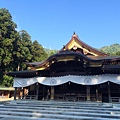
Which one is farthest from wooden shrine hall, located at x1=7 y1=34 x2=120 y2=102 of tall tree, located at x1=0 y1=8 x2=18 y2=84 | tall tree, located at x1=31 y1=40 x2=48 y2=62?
tall tree, located at x1=31 y1=40 x2=48 y2=62

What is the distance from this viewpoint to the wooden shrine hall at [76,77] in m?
12.5

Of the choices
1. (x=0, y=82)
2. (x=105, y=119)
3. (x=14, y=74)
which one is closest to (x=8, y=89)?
(x=0, y=82)

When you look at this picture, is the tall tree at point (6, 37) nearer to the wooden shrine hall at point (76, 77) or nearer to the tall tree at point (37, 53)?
the tall tree at point (37, 53)

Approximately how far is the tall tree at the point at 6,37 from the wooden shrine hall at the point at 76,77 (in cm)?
1697

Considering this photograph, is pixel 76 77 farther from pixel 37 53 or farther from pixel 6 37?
pixel 37 53

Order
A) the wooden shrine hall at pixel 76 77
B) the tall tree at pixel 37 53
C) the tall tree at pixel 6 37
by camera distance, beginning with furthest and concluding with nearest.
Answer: the tall tree at pixel 37 53 → the tall tree at pixel 6 37 → the wooden shrine hall at pixel 76 77

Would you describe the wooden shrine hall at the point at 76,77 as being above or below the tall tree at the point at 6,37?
below

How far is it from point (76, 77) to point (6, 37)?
85.1 ft

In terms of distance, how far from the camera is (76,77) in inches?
521

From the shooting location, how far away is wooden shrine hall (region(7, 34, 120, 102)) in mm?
12508

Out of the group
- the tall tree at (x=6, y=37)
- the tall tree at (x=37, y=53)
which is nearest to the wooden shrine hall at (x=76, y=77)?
the tall tree at (x=6, y=37)

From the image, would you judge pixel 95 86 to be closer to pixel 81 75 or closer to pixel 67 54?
pixel 81 75

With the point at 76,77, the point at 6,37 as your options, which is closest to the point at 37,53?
the point at 6,37

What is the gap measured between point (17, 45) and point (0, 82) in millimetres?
9642
